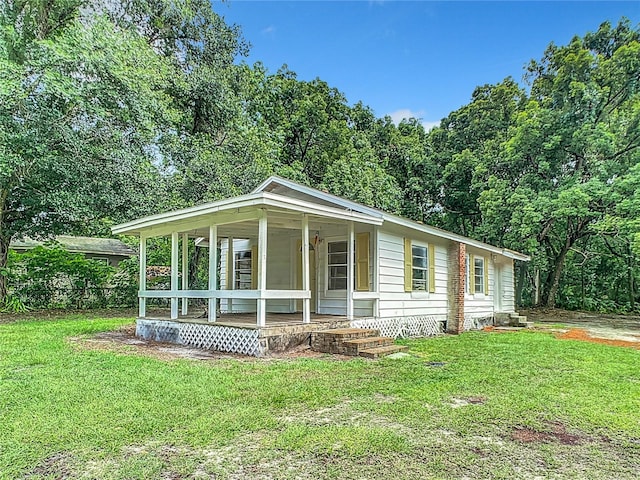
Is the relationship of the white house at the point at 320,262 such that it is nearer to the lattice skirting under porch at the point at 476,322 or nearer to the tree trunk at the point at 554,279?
the lattice skirting under porch at the point at 476,322

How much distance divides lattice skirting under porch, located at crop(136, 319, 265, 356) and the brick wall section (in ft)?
22.9

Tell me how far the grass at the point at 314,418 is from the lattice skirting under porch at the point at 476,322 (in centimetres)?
632

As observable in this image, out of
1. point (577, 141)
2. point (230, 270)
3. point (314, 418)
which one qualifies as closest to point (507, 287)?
point (577, 141)

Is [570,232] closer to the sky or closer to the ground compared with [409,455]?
closer to the sky

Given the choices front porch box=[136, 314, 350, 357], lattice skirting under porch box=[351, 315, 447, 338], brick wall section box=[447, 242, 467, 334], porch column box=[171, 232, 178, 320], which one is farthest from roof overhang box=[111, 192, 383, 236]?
brick wall section box=[447, 242, 467, 334]

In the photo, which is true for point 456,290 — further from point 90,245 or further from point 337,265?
point 90,245

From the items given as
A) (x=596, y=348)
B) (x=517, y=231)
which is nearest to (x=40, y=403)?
(x=596, y=348)

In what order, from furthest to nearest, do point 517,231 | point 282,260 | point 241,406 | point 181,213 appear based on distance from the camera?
point 517,231, point 282,260, point 181,213, point 241,406

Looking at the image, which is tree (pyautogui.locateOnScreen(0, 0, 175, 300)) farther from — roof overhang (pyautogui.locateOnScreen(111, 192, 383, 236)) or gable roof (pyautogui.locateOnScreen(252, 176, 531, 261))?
gable roof (pyautogui.locateOnScreen(252, 176, 531, 261))

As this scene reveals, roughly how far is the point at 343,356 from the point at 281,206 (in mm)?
2861

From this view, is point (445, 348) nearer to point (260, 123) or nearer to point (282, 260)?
point (282, 260)

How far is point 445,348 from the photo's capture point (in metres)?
9.17

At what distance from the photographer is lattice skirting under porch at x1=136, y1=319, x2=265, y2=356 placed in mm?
7766

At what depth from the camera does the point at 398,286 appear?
35.8 ft
